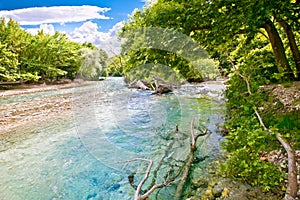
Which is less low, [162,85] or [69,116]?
[162,85]

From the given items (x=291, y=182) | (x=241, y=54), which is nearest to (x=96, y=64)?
(x=241, y=54)

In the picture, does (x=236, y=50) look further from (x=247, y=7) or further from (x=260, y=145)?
(x=260, y=145)

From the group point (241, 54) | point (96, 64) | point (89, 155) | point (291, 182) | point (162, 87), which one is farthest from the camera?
point (162, 87)

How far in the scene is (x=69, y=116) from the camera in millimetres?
9867

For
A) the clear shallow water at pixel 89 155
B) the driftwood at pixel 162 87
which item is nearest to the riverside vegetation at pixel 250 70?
the clear shallow water at pixel 89 155

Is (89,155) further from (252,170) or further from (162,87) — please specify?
(162,87)

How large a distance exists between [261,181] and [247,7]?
3.05 meters

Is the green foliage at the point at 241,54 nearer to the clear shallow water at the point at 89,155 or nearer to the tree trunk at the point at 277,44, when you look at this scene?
the tree trunk at the point at 277,44

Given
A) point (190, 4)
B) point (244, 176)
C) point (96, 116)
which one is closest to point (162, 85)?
point (96, 116)

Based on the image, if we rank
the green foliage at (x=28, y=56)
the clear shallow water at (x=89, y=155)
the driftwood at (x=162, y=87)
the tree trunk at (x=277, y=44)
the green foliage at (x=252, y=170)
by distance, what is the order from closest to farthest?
the green foliage at (x=252, y=170) → the clear shallow water at (x=89, y=155) → the tree trunk at (x=277, y=44) → the driftwood at (x=162, y=87) → the green foliage at (x=28, y=56)

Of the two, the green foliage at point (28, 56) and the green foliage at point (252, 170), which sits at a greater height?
the green foliage at point (28, 56)

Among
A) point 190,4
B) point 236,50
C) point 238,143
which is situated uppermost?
point 190,4

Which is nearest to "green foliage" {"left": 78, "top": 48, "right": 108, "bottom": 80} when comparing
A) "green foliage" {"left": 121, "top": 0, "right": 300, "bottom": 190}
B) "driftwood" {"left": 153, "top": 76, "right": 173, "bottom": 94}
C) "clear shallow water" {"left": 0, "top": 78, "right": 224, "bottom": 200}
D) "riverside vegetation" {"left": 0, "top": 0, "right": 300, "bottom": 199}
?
"riverside vegetation" {"left": 0, "top": 0, "right": 300, "bottom": 199}

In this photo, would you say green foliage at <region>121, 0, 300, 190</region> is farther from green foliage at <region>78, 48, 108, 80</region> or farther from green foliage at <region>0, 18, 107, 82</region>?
green foliage at <region>0, 18, 107, 82</region>
